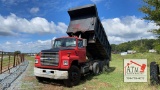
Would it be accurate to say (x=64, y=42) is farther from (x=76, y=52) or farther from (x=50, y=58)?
(x=50, y=58)

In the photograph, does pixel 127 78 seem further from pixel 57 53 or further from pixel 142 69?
pixel 57 53

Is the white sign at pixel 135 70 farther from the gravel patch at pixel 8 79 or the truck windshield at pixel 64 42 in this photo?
the gravel patch at pixel 8 79

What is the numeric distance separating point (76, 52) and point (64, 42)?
101 cm

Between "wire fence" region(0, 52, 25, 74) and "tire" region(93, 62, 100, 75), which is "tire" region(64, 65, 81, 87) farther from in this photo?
"wire fence" region(0, 52, 25, 74)

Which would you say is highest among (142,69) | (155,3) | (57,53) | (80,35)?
(155,3)

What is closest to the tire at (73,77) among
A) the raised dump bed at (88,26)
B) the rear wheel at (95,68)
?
the rear wheel at (95,68)

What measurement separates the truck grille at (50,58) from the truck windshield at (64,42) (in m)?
1.35

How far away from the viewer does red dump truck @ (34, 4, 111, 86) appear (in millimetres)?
9016

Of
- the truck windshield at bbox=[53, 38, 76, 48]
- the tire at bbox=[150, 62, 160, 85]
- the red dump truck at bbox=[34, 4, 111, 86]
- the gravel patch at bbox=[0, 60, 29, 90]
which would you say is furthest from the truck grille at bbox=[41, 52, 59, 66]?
the tire at bbox=[150, 62, 160, 85]

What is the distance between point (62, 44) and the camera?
10.6 m

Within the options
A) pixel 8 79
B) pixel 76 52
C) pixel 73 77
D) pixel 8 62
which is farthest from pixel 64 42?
pixel 8 62

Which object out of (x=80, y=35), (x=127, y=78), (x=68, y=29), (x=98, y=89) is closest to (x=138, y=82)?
(x=127, y=78)

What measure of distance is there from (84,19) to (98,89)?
17.4 feet

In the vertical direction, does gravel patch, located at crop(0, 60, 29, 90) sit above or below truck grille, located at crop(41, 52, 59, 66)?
below
